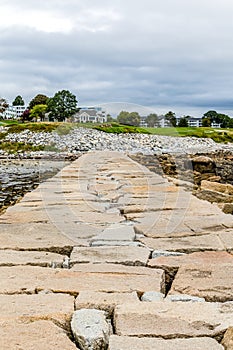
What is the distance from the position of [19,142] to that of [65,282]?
2387 centimetres

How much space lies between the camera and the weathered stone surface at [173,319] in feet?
5.93

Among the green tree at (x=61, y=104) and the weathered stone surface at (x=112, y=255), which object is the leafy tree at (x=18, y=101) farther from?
the weathered stone surface at (x=112, y=255)

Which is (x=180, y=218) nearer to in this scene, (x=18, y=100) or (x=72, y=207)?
(x=72, y=207)

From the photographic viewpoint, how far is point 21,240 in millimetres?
3227

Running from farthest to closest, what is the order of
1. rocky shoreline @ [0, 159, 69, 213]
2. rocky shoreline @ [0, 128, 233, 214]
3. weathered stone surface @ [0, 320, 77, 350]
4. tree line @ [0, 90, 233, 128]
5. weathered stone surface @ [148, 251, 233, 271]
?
tree line @ [0, 90, 233, 128] < rocky shoreline @ [0, 128, 233, 214] < rocky shoreline @ [0, 159, 69, 213] < weathered stone surface @ [148, 251, 233, 271] < weathered stone surface @ [0, 320, 77, 350]

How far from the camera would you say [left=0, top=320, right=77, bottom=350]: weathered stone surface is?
1.66m

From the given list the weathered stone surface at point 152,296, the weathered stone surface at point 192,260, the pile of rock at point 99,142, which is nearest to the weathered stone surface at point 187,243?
the weathered stone surface at point 192,260

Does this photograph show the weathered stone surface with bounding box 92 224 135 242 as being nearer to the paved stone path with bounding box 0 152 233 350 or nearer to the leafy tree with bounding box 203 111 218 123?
the paved stone path with bounding box 0 152 233 350

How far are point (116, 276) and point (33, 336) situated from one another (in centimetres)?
80

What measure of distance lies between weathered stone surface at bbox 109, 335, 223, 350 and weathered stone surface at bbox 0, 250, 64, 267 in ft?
3.40

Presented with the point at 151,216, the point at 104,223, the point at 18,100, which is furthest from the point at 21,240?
the point at 18,100

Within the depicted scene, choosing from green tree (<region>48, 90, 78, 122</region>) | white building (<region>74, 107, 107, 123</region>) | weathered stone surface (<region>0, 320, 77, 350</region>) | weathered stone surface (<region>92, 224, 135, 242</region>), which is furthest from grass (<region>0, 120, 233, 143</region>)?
weathered stone surface (<region>0, 320, 77, 350</region>)

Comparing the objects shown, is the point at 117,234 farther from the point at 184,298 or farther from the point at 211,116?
the point at 211,116

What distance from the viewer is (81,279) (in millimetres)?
2430
